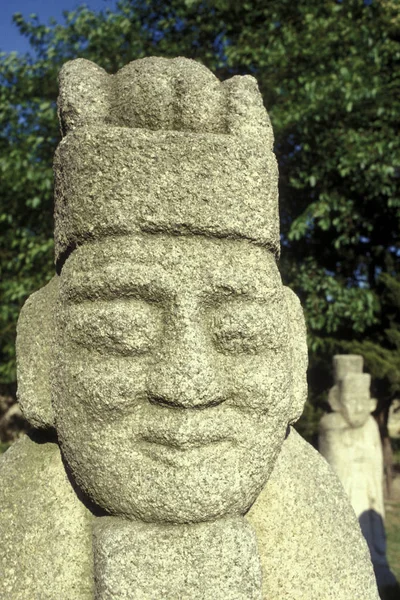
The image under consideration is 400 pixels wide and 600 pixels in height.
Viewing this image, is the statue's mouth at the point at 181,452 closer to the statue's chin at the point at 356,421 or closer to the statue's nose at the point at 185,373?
the statue's nose at the point at 185,373

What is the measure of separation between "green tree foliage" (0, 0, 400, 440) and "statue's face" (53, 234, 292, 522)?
421 centimetres

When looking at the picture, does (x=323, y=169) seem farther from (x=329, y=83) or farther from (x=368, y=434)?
(x=368, y=434)

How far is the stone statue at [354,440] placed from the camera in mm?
5879

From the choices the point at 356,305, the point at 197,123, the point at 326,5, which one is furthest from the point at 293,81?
the point at 197,123

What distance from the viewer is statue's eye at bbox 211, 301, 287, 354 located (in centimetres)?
174

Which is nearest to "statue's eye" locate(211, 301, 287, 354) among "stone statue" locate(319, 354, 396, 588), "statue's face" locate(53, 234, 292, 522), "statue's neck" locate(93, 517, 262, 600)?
"statue's face" locate(53, 234, 292, 522)

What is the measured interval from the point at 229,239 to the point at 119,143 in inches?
15.5

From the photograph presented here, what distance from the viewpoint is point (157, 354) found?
1.71 meters

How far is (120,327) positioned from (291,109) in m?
4.67

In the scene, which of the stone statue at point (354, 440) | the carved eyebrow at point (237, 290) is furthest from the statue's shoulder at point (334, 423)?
the carved eyebrow at point (237, 290)

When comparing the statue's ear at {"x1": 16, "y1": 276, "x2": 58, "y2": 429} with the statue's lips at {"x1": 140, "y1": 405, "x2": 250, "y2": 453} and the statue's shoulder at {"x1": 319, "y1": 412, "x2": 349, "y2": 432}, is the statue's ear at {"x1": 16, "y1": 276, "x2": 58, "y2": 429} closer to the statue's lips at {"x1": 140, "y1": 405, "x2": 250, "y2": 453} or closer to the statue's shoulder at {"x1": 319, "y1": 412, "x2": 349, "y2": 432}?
the statue's lips at {"x1": 140, "y1": 405, "x2": 250, "y2": 453}

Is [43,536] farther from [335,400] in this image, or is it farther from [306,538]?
[335,400]

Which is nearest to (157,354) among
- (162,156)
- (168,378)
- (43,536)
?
(168,378)

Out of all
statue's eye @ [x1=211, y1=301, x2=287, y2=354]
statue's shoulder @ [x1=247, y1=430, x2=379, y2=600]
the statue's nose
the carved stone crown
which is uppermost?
the carved stone crown
